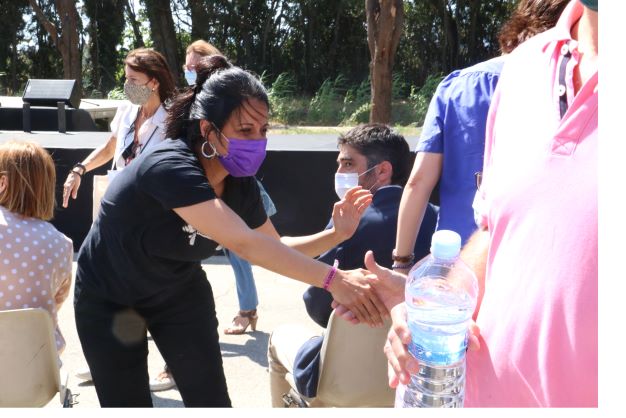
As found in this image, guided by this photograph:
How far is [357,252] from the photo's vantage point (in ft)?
9.27

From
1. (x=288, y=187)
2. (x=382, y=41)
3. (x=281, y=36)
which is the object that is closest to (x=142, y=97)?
(x=288, y=187)

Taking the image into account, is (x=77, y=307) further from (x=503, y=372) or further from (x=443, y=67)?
(x=443, y=67)

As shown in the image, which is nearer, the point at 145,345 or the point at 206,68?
the point at 206,68

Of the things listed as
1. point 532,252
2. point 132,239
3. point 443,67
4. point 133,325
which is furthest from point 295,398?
point 443,67

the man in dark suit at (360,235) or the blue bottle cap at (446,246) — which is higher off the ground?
the blue bottle cap at (446,246)

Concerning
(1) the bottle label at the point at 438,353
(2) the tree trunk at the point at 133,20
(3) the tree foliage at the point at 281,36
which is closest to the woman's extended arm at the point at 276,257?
(1) the bottle label at the point at 438,353

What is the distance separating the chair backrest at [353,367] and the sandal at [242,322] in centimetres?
247

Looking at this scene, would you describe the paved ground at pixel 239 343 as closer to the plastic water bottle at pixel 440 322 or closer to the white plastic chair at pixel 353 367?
the white plastic chair at pixel 353 367

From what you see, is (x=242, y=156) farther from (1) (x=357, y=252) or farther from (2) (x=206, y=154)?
(1) (x=357, y=252)

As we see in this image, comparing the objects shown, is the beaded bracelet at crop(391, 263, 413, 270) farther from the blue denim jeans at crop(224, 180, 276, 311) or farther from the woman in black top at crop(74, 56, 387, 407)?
the blue denim jeans at crop(224, 180, 276, 311)

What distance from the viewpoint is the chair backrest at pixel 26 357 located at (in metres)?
2.55

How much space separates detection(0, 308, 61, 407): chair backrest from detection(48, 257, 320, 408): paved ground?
37.7 inches

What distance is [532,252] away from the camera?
1.31 metres

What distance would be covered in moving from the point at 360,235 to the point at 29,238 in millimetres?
1246
